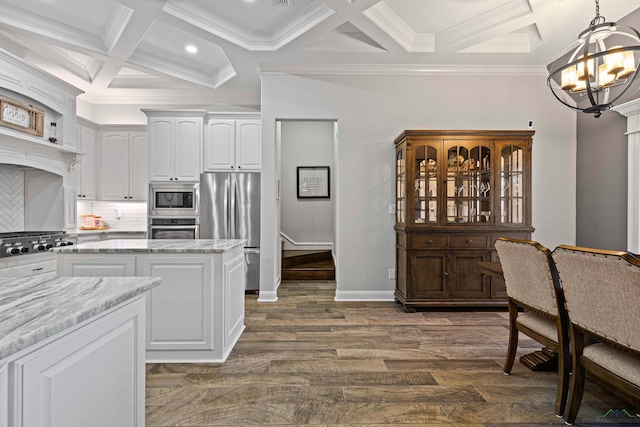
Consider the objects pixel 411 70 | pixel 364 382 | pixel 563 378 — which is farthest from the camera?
pixel 411 70

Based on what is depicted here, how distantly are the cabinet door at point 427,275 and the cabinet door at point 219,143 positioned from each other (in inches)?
116

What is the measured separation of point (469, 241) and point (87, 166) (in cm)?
536

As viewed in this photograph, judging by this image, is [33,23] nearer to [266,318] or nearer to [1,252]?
[1,252]

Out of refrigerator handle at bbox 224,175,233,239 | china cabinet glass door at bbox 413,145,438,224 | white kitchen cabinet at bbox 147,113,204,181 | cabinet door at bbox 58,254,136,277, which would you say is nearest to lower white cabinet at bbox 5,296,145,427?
cabinet door at bbox 58,254,136,277

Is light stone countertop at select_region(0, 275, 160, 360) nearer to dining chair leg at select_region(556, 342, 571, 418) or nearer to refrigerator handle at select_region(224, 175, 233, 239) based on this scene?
dining chair leg at select_region(556, 342, 571, 418)

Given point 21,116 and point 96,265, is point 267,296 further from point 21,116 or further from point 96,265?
point 21,116

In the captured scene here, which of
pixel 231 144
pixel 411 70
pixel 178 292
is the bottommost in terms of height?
pixel 178 292

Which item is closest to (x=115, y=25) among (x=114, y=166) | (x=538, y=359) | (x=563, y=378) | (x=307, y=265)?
(x=114, y=166)

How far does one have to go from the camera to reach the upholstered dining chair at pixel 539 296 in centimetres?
180

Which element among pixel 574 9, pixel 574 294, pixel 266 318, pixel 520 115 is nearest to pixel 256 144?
pixel 266 318

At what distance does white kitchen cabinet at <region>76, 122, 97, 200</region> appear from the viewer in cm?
487

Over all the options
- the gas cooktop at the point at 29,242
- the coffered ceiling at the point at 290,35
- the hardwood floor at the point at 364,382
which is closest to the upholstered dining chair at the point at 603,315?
the hardwood floor at the point at 364,382

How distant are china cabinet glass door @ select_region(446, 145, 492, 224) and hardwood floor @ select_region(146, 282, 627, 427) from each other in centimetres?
123

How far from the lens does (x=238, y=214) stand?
4.58 meters
